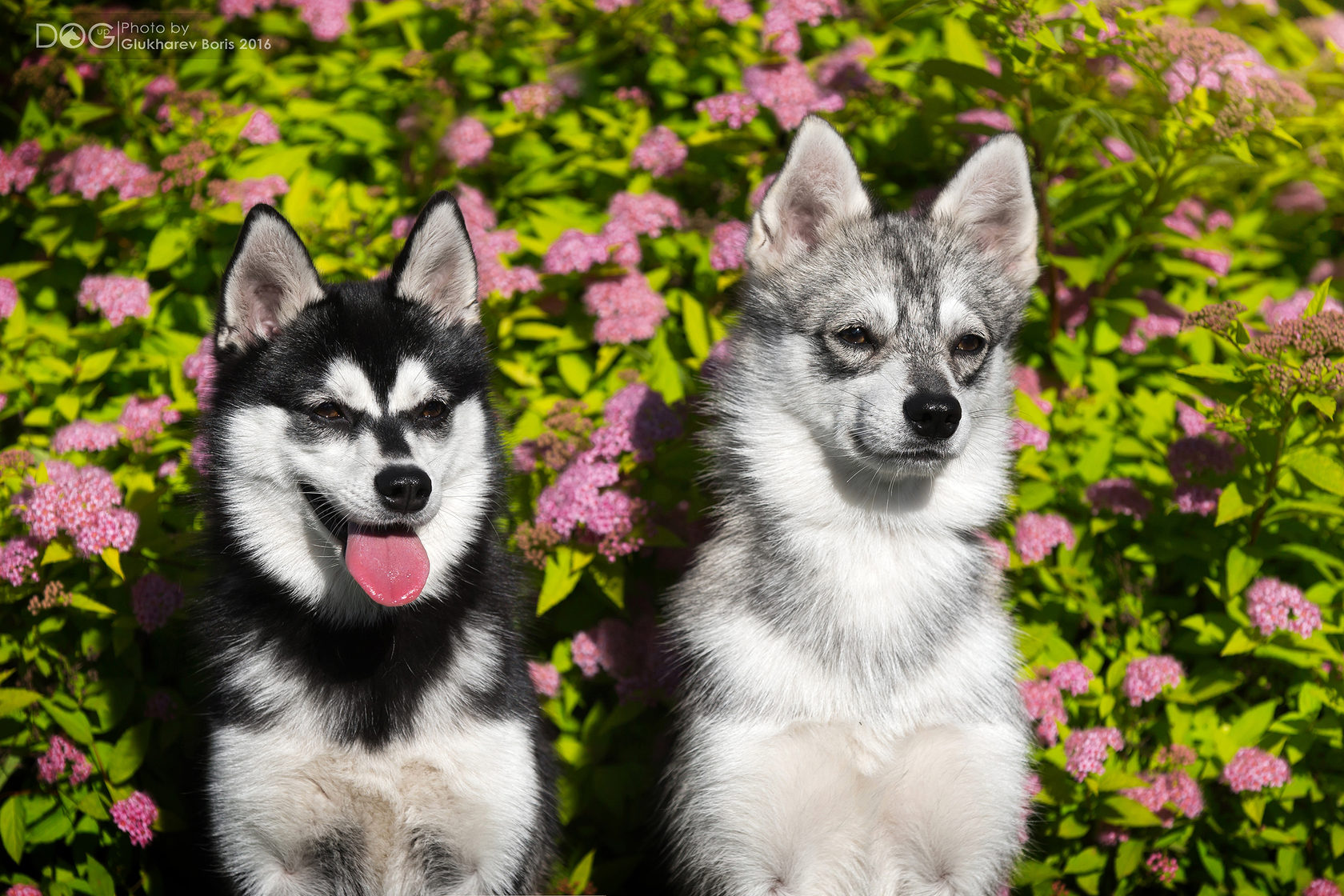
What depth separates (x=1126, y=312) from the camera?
4.47m

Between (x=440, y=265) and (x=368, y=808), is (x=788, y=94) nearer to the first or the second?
(x=440, y=265)

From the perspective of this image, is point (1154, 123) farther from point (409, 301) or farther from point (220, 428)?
point (220, 428)

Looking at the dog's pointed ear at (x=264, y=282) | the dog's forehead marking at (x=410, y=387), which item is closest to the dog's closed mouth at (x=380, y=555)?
the dog's forehead marking at (x=410, y=387)

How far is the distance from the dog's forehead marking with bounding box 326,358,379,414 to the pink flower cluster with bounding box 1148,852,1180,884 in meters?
3.42

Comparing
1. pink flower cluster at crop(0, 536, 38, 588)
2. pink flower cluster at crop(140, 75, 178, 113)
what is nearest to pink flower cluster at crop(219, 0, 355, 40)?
pink flower cluster at crop(140, 75, 178, 113)

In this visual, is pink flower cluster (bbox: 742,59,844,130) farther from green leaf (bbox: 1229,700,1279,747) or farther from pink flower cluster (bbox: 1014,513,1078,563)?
green leaf (bbox: 1229,700,1279,747)

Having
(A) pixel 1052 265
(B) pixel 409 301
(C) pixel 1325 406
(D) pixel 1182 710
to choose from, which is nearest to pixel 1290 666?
(D) pixel 1182 710

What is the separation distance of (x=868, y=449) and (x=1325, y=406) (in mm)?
1660

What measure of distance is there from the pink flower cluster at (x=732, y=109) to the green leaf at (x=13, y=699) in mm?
3570

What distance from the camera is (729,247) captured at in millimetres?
4219

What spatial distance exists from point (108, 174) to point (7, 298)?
0.66 metres

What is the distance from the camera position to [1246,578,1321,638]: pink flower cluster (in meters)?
3.56

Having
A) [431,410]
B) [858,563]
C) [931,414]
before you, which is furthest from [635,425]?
[931,414]

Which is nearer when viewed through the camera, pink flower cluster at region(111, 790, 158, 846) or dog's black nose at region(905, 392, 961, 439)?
dog's black nose at region(905, 392, 961, 439)
